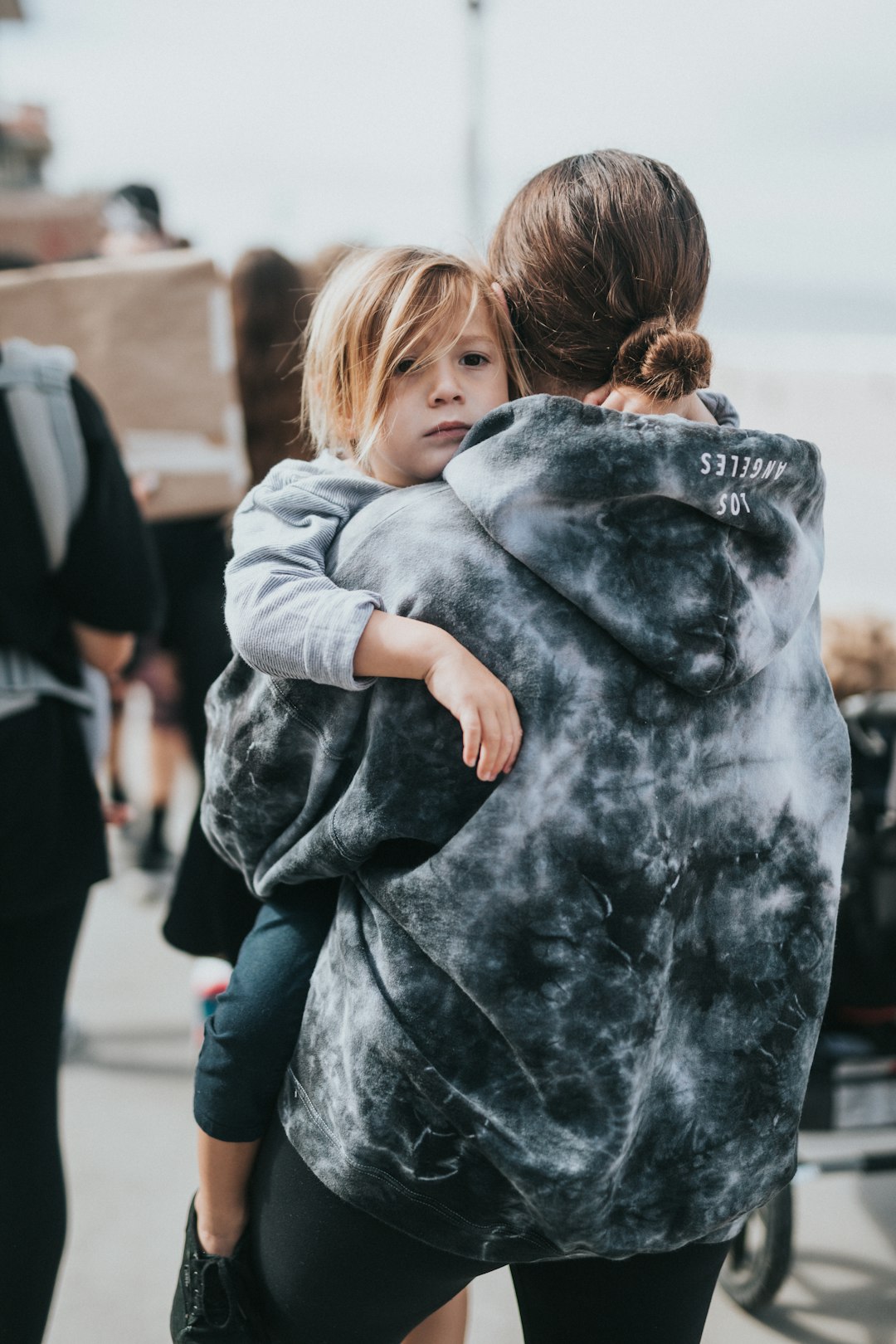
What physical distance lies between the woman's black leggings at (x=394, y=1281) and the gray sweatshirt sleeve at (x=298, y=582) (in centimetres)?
45

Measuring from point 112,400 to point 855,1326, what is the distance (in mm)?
2440

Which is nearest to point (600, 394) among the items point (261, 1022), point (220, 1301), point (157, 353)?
point (261, 1022)

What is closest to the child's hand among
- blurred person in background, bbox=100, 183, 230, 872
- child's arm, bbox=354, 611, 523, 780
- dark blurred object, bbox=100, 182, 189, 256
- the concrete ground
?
child's arm, bbox=354, 611, 523, 780

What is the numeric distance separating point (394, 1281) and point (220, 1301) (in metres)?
0.22

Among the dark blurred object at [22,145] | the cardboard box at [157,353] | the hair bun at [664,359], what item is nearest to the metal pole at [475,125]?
the cardboard box at [157,353]

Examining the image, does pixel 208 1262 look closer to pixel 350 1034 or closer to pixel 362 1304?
pixel 362 1304

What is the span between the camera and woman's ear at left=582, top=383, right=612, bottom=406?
0.99m

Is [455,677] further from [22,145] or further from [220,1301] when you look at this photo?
[22,145]

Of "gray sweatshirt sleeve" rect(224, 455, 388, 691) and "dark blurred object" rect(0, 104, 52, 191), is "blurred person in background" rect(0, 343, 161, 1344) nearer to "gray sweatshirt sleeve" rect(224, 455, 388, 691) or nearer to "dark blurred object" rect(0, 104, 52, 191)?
"gray sweatshirt sleeve" rect(224, 455, 388, 691)

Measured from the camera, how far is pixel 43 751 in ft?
5.26

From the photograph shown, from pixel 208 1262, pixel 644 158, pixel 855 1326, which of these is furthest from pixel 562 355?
pixel 855 1326

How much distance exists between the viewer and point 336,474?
3.43 feet

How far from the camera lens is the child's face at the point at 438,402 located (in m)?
1.08

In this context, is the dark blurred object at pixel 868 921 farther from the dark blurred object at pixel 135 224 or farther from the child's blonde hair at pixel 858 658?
the dark blurred object at pixel 135 224
